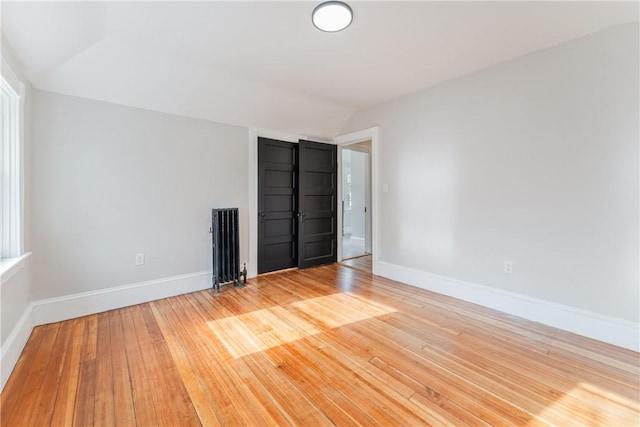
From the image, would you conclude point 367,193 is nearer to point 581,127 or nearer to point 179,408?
point 581,127

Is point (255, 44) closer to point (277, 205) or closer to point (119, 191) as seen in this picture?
point (119, 191)

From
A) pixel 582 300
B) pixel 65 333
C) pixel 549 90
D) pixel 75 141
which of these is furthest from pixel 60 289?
pixel 549 90

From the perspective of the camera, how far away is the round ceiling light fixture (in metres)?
1.89

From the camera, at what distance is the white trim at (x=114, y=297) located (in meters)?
2.49

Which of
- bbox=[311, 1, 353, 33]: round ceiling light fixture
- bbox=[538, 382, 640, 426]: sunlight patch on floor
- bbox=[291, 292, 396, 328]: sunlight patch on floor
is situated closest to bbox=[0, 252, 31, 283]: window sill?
bbox=[291, 292, 396, 328]: sunlight patch on floor

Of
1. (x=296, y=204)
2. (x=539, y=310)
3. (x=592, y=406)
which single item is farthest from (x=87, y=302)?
(x=539, y=310)

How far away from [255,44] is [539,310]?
347cm

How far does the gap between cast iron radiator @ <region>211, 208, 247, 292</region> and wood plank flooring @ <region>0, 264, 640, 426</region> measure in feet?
2.03

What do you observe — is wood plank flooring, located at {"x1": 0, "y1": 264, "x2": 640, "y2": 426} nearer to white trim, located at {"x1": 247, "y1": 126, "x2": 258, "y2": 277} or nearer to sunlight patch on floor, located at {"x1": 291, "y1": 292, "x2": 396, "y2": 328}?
sunlight patch on floor, located at {"x1": 291, "y1": 292, "x2": 396, "y2": 328}

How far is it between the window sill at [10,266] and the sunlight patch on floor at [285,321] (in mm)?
1375

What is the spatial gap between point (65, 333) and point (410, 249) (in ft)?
11.8

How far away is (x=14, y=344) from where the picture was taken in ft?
6.18

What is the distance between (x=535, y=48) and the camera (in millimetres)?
2447

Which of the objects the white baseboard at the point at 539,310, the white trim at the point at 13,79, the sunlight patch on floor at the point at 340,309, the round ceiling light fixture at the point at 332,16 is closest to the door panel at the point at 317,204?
the sunlight patch on floor at the point at 340,309
